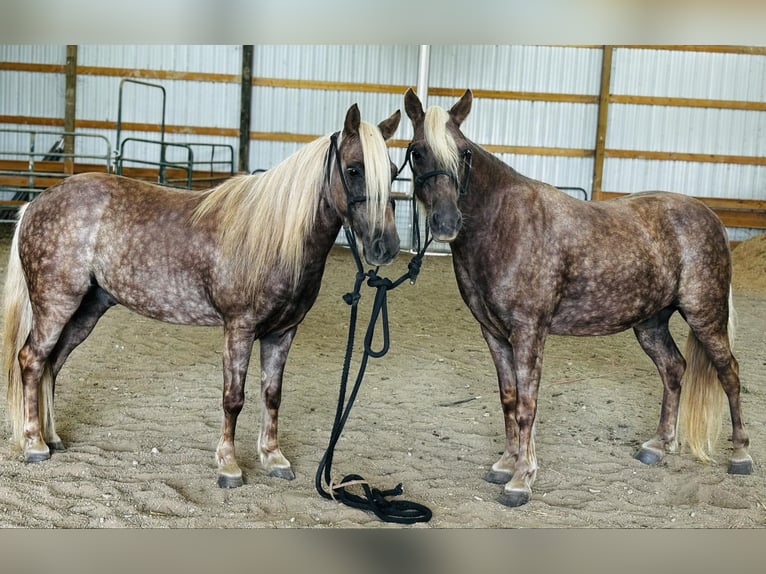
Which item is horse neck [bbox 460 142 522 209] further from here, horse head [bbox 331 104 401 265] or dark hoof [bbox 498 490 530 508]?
dark hoof [bbox 498 490 530 508]

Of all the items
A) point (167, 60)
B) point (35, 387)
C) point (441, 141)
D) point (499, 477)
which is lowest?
point (499, 477)

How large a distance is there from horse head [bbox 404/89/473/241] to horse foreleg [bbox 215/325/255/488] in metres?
0.90

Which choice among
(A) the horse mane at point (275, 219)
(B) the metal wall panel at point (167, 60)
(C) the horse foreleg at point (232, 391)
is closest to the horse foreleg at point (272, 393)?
(C) the horse foreleg at point (232, 391)

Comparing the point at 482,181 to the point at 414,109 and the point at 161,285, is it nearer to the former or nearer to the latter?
the point at 414,109

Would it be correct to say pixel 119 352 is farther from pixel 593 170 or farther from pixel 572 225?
pixel 593 170

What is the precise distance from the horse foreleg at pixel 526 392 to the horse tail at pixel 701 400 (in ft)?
3.21

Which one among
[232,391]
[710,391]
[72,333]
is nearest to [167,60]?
[72,333]

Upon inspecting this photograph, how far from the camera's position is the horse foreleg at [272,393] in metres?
3.32

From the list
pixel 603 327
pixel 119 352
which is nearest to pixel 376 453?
pixel 603 327

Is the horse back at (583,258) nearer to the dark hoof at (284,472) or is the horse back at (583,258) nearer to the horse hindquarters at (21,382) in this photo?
the dark hoof at (284,472)

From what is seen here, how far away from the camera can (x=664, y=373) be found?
379 centimetres

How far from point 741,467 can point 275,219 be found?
2.46 metres

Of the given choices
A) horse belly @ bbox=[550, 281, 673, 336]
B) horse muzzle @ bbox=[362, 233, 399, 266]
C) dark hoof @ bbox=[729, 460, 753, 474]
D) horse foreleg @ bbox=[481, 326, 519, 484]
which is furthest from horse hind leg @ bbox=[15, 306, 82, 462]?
dark hoof @ bbox=[729, 460, 753, 474]

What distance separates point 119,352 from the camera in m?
5.50
